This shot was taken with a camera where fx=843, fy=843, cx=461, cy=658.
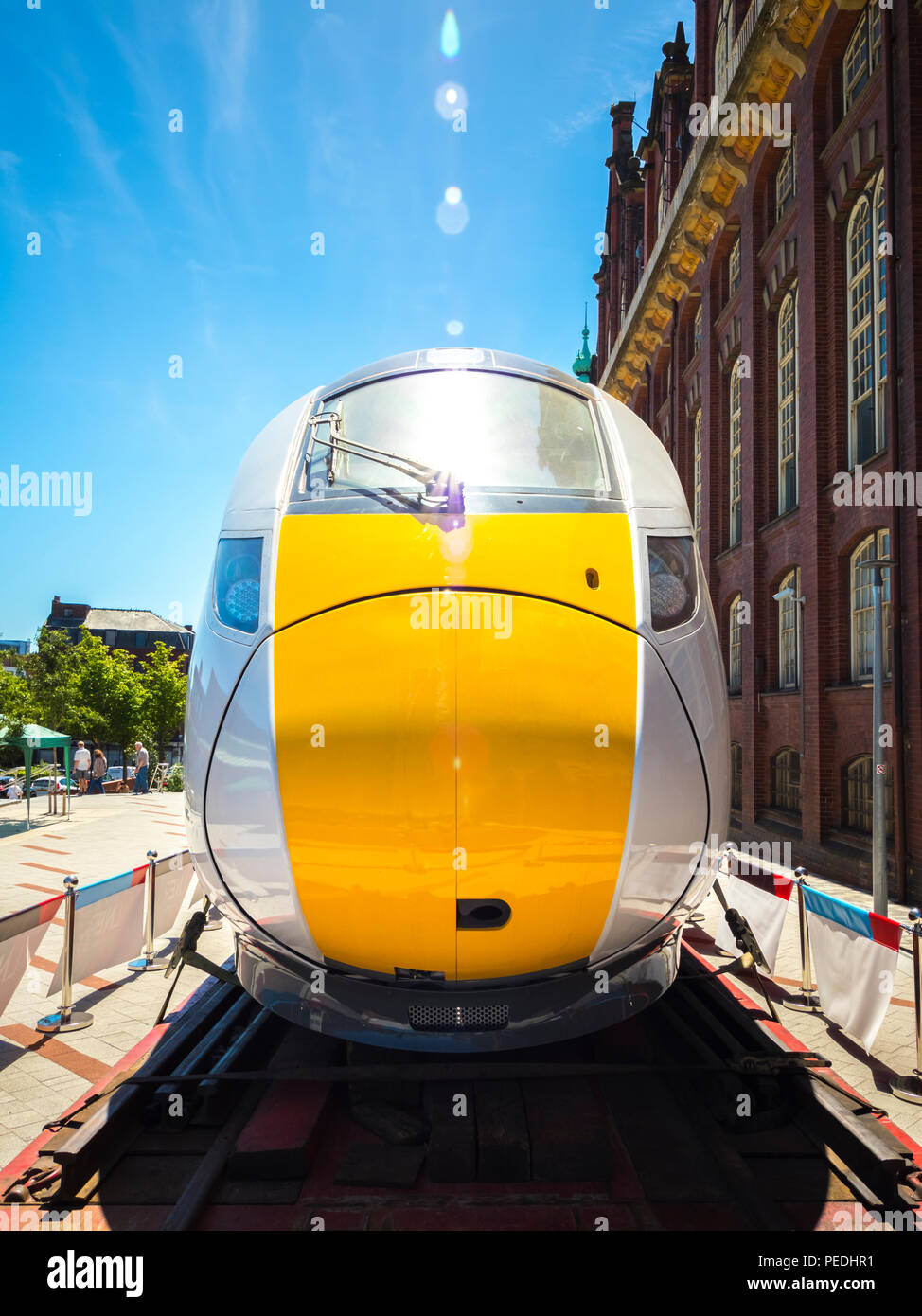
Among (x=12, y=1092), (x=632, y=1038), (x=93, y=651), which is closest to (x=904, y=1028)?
(x=632, y=1038)

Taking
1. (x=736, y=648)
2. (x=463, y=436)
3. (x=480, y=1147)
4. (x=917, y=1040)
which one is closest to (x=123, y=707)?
Answer: (x=736, y=648)

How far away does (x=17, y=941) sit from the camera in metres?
4.85

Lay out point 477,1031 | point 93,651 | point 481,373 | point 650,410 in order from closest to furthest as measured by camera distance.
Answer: point 477,1031, point 481,373, point 650,410, point 93,651

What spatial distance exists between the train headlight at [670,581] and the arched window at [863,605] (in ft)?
33.2

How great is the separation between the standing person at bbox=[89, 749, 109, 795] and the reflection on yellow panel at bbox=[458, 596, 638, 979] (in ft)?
87.7

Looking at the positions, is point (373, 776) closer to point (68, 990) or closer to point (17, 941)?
point (17, 941)

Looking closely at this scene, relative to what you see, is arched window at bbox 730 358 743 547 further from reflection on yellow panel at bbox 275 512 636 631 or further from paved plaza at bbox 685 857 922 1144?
reflection on yellow panel at bbox 275 512 636 631

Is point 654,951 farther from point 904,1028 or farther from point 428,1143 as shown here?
point 904,1028

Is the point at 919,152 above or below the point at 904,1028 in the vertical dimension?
above

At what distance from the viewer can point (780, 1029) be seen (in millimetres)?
4172

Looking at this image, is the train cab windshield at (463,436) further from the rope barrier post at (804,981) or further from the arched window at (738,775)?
the arched window at (738,775)

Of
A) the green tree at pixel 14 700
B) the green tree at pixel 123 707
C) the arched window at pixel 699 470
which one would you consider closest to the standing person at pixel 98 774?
the green tree at pixel 14 700

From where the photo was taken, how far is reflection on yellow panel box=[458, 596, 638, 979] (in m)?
2.45
